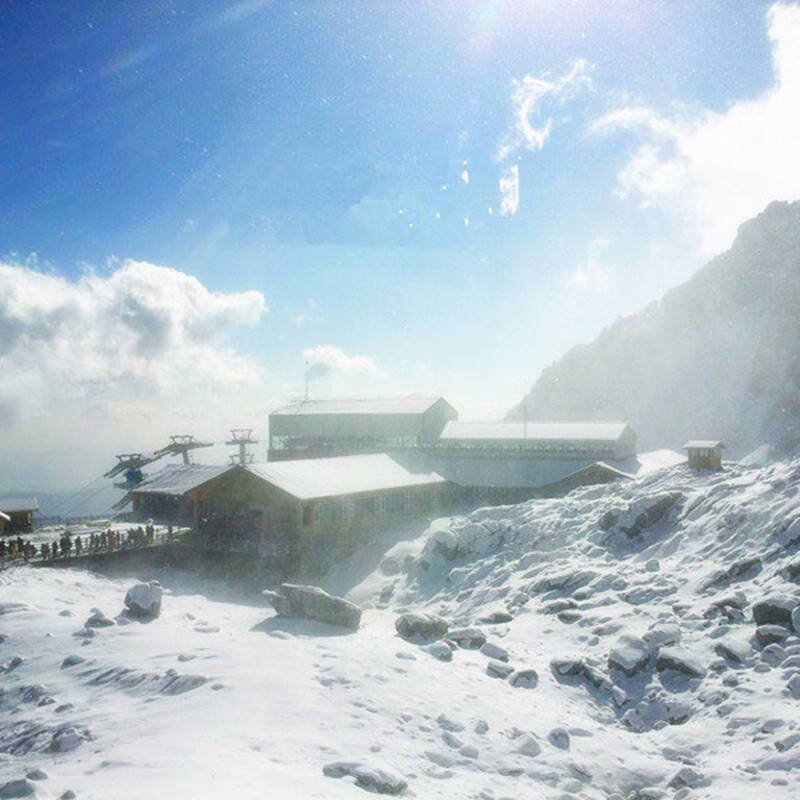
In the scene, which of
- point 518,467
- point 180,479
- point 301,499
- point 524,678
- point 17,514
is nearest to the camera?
point 524,678

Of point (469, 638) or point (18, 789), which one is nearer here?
point (18, 789)

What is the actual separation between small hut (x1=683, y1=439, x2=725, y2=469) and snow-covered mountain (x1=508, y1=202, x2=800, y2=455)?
62.8m

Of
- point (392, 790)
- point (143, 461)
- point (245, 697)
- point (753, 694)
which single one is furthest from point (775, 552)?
point (143, 461)

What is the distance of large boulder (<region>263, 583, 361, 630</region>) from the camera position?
19906mm

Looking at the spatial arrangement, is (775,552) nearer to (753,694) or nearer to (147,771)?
(753,694)

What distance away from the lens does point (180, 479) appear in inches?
1754

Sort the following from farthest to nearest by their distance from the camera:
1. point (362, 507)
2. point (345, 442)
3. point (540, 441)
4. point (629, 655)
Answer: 1. point (345, 442)
2. point (540, 441)
3. point (362, 507)
4. point (629, 655)

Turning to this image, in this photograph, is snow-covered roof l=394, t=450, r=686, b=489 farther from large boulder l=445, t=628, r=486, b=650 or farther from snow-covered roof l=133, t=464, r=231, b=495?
large boulder l=445, t=628, r=486, b=650

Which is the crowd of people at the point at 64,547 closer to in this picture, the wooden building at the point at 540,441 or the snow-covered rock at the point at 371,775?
the snow-covered rock at the point at 371,775

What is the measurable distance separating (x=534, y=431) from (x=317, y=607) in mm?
37371

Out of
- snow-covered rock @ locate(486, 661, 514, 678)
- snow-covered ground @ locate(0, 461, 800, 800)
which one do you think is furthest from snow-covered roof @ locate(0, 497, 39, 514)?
snow-covered rock @ locate(486, 661, 514, 678)

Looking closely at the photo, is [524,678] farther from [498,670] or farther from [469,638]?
[469,638]

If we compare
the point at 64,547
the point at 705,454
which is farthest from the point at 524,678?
the point at 64,547

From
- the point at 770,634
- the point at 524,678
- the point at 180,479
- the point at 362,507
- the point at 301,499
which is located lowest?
the point at 524,678
